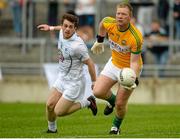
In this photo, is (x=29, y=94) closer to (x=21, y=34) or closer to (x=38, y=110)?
(x=21, y=34)

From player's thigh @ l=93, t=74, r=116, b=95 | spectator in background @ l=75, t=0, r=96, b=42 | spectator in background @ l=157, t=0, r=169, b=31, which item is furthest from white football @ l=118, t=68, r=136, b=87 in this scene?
spectator in background @ l=157, t=0, r=169, b=31

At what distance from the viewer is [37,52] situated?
27.5m

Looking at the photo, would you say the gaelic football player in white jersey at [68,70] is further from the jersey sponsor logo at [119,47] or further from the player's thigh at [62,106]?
the jersey sponsor logo at [119,47]

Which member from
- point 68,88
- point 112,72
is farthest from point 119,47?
point 68,88

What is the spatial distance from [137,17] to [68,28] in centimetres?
1268

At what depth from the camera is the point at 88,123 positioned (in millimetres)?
18875

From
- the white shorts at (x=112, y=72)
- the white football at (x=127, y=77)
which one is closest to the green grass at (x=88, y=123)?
the white football at (x=127, y=77)

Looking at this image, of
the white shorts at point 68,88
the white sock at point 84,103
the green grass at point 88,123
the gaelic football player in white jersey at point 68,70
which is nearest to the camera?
the green grass at point 88,123

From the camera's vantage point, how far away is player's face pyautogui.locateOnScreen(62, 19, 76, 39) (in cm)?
1573

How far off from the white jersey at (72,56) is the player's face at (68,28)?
112 millimetres

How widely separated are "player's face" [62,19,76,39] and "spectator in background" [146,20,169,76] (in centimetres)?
1151

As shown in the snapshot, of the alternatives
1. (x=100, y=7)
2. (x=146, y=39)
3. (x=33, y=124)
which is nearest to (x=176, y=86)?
(x=146, y=39)

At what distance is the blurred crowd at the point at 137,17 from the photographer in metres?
27.3

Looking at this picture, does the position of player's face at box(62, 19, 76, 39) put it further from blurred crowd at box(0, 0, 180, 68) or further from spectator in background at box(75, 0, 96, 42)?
spectator in background at box(75, 0, 96, 42)
